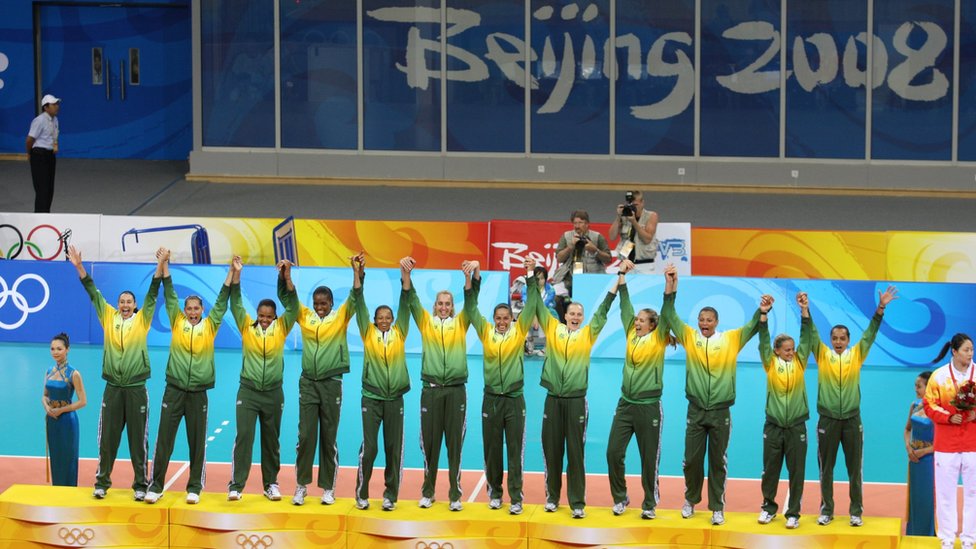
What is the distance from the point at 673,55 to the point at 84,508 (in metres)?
16.6

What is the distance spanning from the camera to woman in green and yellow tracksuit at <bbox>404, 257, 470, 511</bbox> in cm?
1359

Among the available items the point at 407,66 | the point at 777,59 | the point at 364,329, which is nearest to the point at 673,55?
the point at 777,59

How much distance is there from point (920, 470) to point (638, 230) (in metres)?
7.81

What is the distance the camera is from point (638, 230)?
2045 cm

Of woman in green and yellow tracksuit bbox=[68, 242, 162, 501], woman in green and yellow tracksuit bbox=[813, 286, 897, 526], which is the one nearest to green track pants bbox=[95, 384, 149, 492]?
woman in green and yellow tracksuit bbox=[68, 242, 162, 501]

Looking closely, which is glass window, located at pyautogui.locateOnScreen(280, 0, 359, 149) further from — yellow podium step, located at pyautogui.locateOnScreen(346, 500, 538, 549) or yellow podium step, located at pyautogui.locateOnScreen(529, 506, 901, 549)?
yellow podium step, located at pyautogui.locateOnScreen(529, 506, 901, 549)

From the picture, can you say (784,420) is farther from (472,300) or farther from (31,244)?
(31,244)

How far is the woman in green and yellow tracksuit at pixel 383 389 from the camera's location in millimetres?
13516

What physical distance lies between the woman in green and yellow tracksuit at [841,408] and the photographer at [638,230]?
22.3 ft

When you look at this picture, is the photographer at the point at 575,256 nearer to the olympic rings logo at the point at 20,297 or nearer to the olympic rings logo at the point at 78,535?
the olympic rings logo at the point at 20,297

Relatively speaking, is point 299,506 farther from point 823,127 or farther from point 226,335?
point 823,127

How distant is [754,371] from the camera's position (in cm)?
2012

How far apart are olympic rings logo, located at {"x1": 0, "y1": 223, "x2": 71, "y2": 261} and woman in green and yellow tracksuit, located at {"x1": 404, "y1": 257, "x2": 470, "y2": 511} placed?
34.8 ft

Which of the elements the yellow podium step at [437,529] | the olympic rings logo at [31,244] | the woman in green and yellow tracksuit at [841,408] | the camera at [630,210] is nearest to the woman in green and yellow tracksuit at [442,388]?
the yellow podium step at [437,529]
